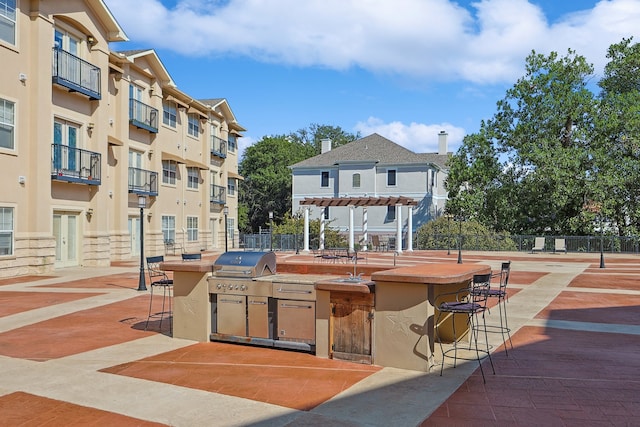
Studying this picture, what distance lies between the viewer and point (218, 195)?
42.2 m

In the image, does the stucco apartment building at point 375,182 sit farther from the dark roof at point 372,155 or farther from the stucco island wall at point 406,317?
the stucco island wall at point 406,317

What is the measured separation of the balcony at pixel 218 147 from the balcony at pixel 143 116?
9.61 meters

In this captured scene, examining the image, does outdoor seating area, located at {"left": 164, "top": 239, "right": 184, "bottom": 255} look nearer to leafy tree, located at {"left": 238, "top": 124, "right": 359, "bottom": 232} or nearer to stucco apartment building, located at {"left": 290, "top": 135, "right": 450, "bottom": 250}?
stucco apartment building, located at {"left": 290, "top": 135, "right": 450, "bottom": 250}

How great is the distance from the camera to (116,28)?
982 inches

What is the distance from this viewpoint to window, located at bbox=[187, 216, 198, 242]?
123ft

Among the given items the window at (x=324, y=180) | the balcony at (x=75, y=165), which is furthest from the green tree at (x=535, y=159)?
the balcony at (x=75, y=165)

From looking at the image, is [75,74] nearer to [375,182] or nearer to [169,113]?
[169,113]

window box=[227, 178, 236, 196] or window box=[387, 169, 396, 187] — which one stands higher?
window box=[387, 169, 396, 187]

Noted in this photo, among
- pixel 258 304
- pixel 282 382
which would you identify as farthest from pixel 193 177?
pixel 282 382

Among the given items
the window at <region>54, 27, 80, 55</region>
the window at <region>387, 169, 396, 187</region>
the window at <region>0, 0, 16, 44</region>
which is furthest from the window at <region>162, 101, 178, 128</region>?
the window at <region>387, 169, 396, 187</region>

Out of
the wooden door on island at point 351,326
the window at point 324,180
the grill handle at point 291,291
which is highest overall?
the window at point 324,180

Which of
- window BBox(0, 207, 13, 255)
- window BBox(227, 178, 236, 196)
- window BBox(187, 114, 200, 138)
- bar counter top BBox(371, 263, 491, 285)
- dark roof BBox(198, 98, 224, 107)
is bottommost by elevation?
bar counter top BBox(371, 263, 491, 285)

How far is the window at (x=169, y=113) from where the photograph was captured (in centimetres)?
3384

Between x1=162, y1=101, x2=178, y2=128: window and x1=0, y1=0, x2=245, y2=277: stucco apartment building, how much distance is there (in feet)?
0.26
